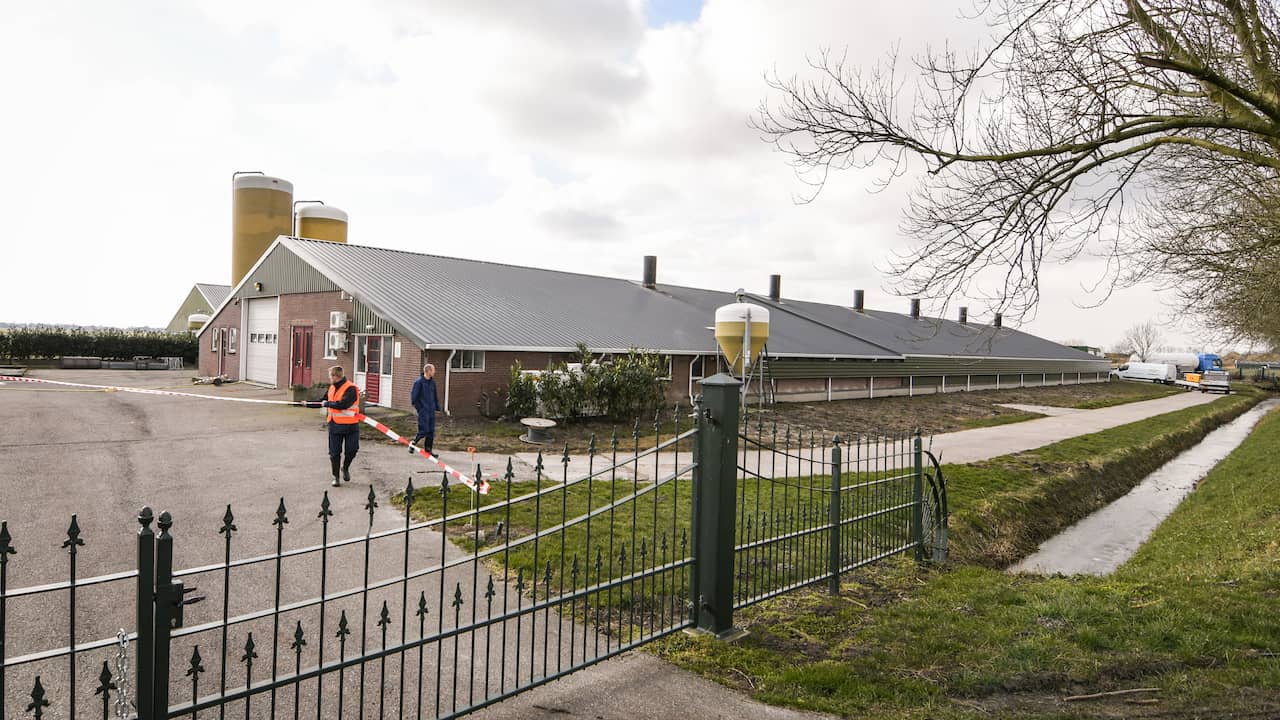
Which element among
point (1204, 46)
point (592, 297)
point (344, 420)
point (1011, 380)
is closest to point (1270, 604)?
point (1204, 46)

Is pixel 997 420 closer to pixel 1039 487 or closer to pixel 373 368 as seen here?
pixel 1039 487

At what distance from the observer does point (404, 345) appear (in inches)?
740

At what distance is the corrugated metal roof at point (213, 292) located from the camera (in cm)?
4738

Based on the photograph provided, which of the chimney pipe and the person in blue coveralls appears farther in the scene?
the chimney pipe

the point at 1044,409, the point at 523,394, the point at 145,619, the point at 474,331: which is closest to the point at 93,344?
the point at 474,331

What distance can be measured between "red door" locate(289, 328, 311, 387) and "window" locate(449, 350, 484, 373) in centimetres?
759

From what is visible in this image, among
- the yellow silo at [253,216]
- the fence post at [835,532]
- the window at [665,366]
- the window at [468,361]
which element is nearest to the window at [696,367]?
the window at [665,366]

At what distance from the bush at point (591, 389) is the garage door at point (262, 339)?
11.9m

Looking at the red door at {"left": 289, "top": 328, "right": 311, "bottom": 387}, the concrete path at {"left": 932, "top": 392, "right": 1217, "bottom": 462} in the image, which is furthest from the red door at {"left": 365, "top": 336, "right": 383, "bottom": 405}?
the concrete path at {"left": 932, "top": 392, "right": 1217, "bottom": 462}

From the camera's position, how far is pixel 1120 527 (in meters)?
12.9

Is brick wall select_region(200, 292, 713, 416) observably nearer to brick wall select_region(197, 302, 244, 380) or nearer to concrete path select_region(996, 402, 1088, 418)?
brick wall select_region(197, 302, 244, 380)

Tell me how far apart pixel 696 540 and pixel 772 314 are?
92.8 ft

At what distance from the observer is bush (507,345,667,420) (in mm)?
17891

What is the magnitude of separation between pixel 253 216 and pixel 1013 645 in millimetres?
38250
